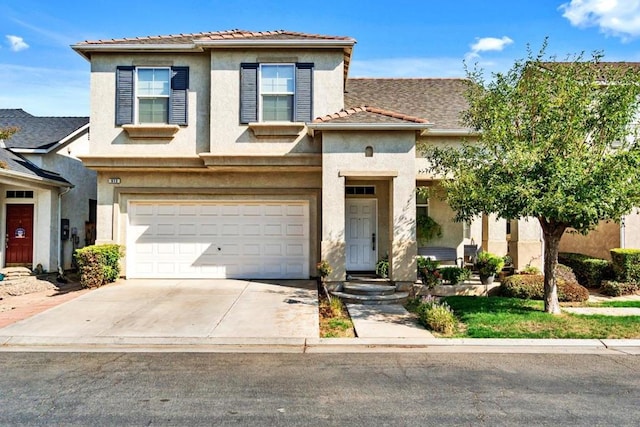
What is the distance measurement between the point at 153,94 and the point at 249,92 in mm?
2888

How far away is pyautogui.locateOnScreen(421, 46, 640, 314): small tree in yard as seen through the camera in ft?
26.6

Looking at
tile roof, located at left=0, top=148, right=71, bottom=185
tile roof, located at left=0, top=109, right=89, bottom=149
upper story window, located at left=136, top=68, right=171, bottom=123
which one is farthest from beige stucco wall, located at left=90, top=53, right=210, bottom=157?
tile roof, located at left=0, top=109, right=89, bottom=149

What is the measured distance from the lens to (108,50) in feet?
43.3

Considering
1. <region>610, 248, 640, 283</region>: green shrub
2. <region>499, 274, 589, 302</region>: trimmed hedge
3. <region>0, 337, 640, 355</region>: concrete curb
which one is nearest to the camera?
<region>0, 337, 640, 355</region>: concrete curb

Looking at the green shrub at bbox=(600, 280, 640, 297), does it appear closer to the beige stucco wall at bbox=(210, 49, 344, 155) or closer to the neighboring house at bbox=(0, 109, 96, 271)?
the beige stucco wall at bbox=(210, 49, 344, 155)

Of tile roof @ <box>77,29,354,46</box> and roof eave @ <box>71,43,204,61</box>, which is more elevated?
tile roof @ <box>77,29,354,46</box>

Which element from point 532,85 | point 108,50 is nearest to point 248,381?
point 532,85

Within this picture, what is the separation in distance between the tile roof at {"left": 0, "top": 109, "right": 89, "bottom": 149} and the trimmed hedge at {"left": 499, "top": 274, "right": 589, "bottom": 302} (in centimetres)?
1501

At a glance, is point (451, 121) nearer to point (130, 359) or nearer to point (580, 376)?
point (580, 376)

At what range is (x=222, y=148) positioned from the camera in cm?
1302

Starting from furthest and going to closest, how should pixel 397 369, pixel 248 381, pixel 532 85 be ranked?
1. pixel 532 85
2. pixel 397 369
3. pixel 248 381

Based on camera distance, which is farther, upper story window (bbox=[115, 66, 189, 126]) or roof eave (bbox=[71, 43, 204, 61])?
upper story window (bbox=[115, 66, 189, 126])

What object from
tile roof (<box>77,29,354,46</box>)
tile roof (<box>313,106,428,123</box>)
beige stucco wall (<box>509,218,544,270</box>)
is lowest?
beige stucco wall (<box>509,218,544,270</box>)

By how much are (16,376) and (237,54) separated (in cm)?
978
